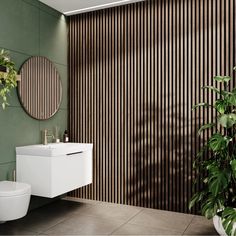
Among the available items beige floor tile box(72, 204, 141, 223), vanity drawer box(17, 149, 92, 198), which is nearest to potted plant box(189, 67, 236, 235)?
beige floor tile box(72, 204, 141, 223)

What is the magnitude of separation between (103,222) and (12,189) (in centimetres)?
102

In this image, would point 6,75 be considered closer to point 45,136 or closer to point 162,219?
point 45,136

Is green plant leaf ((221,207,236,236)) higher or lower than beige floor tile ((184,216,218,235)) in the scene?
higher

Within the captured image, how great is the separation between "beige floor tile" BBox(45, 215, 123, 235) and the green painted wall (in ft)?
2.66

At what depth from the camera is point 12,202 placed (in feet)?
8.38

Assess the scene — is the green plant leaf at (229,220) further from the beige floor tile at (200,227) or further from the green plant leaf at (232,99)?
the green plant leaf at (232,99)

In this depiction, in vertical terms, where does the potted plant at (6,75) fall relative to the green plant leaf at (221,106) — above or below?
above

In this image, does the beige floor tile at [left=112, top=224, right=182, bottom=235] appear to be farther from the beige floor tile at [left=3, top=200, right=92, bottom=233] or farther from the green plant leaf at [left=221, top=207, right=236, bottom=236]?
the beige floor tile at [left=3, top=200, right=92, bottom=233]

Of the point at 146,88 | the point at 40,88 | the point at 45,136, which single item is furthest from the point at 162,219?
the point at 40,88

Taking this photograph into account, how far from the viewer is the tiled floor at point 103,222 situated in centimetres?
279


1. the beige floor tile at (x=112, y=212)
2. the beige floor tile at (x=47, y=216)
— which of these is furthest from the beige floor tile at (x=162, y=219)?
the beige floor tile at (x=47, y=216)

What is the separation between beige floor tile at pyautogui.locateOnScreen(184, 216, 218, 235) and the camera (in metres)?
2.81

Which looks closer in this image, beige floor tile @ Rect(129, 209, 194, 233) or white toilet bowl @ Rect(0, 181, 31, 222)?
white toilet bowl @ Rect(0, 181, 31, 222)

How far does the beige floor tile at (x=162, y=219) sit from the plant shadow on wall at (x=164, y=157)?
0.39 ft
